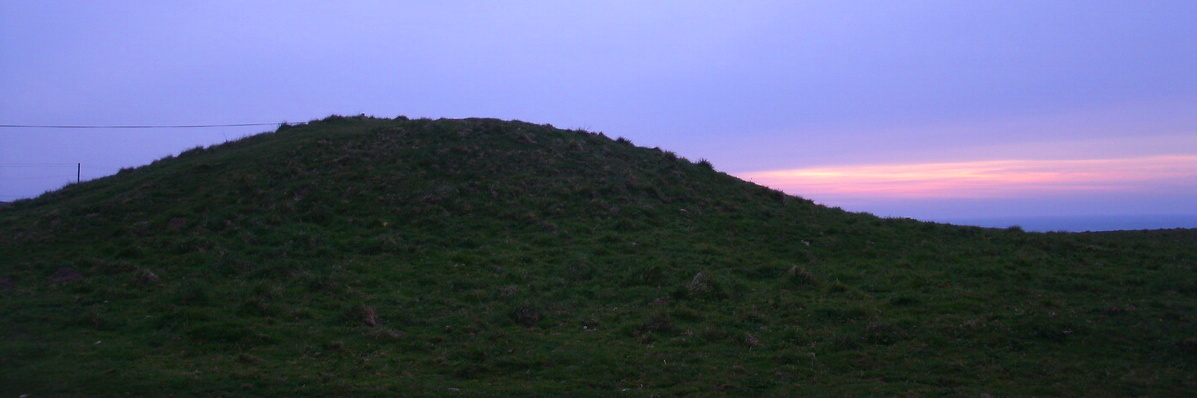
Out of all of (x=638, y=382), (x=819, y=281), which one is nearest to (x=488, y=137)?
(x=819, y=281)

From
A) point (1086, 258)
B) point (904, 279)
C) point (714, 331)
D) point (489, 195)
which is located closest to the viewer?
point (714, 331)

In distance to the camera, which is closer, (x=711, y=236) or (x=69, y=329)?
(x=69, y=329)

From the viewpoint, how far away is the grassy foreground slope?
10609 mm

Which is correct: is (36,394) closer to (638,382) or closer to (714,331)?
(638,382)

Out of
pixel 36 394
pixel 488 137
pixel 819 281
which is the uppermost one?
pixel 488 137

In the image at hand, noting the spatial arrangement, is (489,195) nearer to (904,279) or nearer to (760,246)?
(760,246)

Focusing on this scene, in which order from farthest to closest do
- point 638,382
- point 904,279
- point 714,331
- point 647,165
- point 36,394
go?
point 647,165
point 904,279
point 714,331
point 638,382
point 36,394

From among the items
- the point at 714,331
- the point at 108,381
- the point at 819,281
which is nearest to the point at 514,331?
the point at 714,331

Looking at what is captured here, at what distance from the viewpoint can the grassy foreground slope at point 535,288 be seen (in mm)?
10609

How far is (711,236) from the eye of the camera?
20.9 meters

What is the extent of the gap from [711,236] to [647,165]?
7946 mm

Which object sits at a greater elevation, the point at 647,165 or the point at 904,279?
the point at 647,165

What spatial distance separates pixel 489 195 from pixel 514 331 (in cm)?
1095

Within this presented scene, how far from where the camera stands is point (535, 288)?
1608cm
